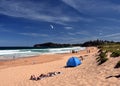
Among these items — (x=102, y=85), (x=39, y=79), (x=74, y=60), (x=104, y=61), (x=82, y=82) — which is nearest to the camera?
(x=102, y=85)

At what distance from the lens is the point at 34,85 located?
415 inches

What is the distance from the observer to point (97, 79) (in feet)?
31.7

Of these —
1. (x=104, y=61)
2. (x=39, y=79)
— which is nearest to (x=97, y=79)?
(x=39, y=79)

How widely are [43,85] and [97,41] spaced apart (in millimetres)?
174242

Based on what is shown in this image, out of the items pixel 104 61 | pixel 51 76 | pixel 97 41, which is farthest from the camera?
pixel 97 41

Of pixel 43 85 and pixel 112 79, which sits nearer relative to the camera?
pixel 112 79

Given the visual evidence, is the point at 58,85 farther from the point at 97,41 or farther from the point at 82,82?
the point at 97,41

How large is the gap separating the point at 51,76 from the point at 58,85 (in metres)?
3.08

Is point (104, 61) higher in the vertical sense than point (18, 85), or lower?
higher

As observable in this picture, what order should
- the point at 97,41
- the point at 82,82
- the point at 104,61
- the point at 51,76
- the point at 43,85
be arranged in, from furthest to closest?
the point at 97,41, the point at 104,61, the point at 51,76, the point at 43,85, the point at 82,82

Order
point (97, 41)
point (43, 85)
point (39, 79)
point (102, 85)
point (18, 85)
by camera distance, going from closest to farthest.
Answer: point (102, 85) < point (43, 85) < point (18, 85) < point (39, 79) < point (97, 41)

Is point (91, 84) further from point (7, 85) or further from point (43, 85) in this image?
point (7, 85)

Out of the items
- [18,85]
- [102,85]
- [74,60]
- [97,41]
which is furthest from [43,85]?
[97,41]

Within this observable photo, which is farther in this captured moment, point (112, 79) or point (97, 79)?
point (97, 79)
